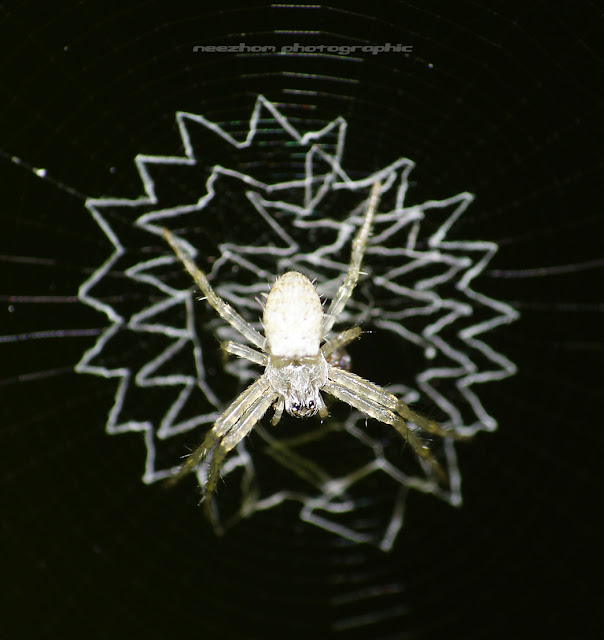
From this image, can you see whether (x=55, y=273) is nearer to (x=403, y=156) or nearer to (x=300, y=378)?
(x=300, y=378)

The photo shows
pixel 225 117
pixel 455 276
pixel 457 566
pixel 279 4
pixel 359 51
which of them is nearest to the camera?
pixel 279 4

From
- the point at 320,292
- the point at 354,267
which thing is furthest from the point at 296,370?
the point at 320,292

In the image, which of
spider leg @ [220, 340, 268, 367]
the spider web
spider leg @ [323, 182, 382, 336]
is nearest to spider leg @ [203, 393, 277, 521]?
spider leg @ [220, 340, 268, 367]

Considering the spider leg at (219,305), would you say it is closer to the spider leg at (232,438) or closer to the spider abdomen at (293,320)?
the spider abdomen at (293,320)

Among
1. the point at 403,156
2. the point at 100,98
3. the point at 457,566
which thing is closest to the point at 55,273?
the point at 100,98

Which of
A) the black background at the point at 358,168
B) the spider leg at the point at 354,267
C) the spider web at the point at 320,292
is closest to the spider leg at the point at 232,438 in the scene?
the spider leg at the point at 354,267

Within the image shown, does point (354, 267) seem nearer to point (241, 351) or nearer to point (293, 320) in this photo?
point (293, 320)

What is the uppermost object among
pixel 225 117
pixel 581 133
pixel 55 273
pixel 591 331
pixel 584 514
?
pixel 581 133

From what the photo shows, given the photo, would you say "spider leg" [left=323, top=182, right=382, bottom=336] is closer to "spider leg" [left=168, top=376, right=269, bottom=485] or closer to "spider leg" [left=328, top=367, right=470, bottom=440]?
"spider leg" [left=328, top=367, right=470, bottom=440]
